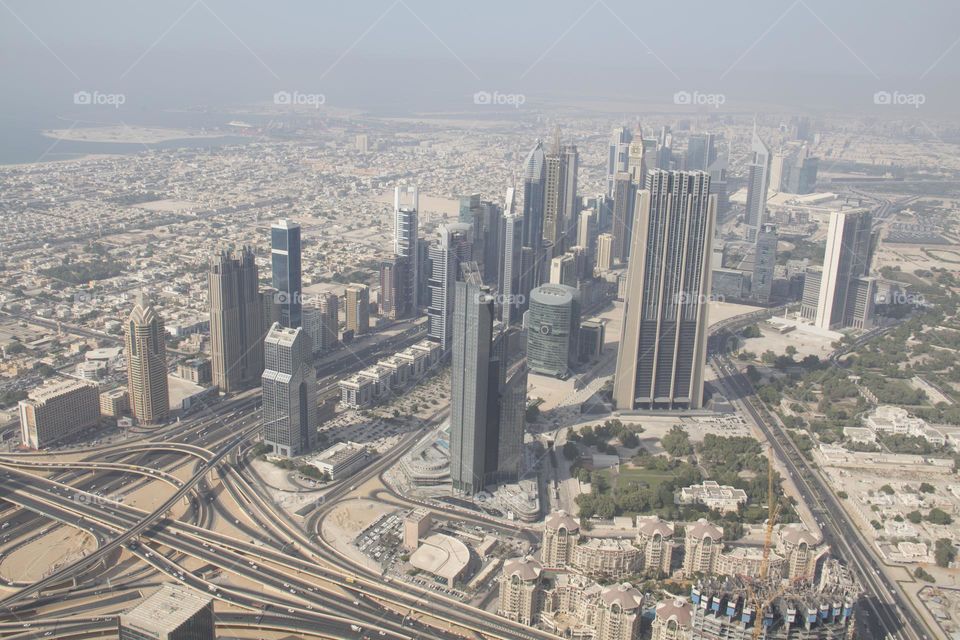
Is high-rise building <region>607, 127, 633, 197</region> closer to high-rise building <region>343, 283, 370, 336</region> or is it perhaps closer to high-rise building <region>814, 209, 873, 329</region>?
high-rise building <region>814, 209, 873, 329</region>

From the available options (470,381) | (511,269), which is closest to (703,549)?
(470,381)

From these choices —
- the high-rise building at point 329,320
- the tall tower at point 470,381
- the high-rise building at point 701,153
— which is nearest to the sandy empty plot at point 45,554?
the tall tower at point 470,381

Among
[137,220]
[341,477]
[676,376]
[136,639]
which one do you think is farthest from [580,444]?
[137,220]

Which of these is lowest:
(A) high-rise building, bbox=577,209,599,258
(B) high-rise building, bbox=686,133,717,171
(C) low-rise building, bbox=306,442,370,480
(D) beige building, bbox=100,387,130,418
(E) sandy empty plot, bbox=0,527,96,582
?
(E) sandy empty plot, bbox=0,527,96,582

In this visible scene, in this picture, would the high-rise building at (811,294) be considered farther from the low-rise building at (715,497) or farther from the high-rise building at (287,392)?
the high-rise building at (287,392)

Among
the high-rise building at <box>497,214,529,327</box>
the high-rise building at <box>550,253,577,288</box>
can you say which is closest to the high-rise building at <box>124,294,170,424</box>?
the high-rise building at <box>497,214,529,327</box>

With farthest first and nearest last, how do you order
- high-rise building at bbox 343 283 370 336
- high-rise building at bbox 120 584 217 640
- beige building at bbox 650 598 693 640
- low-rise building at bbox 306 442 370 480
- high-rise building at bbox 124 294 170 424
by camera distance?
high-rise building at bbox 343 283 370 336, high-rise building at bbox 124 294 170 424, low-rise building at bbox 306 442 370 480, beige building at bbox 650 598 693 640, high-rise building at bbox 120 584 217 640
